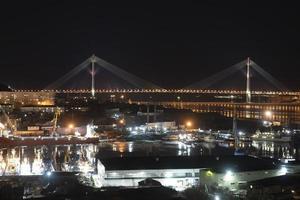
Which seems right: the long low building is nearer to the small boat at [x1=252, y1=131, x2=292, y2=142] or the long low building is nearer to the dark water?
the dark water

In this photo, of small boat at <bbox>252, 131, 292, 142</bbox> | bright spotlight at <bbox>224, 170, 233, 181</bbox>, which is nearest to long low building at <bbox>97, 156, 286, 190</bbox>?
bright spotlight at <bbox>224, 170, 233, 181</bbox>

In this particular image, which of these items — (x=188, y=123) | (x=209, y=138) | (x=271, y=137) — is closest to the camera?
(x=209, y=138)

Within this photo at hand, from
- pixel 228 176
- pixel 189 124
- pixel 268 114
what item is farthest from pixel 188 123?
pixel 228 176

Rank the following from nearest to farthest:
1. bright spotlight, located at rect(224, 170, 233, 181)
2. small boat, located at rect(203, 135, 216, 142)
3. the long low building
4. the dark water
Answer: bright spotlight, located at rect(224, 170, 233, 181) → the long low building → the dark water → small boat, located at rect(203, 135, 216, 142)

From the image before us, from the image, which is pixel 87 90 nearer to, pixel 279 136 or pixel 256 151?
pixel 279 136

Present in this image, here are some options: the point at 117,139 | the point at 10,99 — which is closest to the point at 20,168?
the point at 117,139

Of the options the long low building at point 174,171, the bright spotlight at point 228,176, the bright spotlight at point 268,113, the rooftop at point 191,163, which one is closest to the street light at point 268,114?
the bright spotlight at point 268,113

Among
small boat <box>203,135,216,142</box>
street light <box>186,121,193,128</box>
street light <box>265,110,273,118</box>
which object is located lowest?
small boat <box>203,135,216,142</box>

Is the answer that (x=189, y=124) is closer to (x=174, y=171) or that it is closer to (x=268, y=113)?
(x=268, y=113)

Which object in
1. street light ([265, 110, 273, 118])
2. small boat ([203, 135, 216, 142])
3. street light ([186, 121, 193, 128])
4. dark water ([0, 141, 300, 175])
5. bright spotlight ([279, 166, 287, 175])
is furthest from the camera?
street light ([265, 110, 273, 118])
